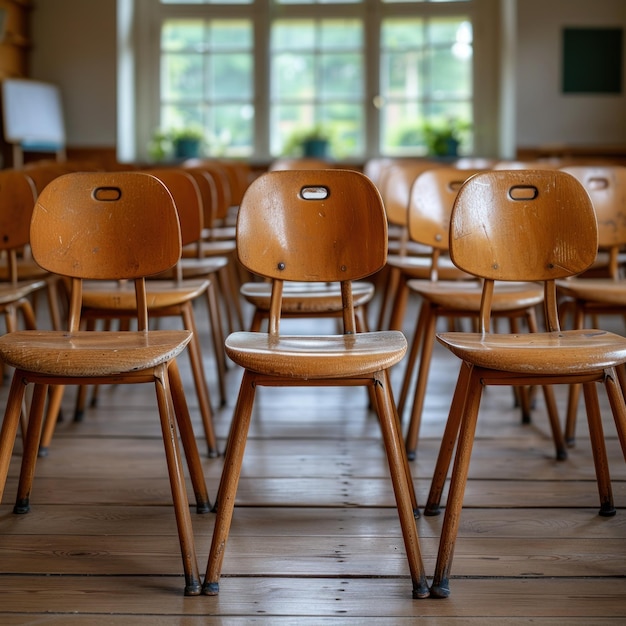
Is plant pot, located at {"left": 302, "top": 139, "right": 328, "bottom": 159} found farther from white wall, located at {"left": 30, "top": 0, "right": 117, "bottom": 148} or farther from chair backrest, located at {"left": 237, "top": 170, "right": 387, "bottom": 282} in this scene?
chair backrest, located at {"left": 237, "top": 170, "right": 387, "bottom": 282}

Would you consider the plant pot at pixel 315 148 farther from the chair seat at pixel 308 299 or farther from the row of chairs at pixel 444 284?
the chair seat at pixel 308 299

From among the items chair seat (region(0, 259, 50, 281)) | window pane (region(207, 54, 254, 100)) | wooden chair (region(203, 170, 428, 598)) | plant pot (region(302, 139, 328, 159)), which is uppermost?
window pane (region(207, 54, 254, 100))

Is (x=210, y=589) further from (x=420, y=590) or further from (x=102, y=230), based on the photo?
(x=102, y=230)

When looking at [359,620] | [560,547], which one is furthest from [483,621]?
[560,547]

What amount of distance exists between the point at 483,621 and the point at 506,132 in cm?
694

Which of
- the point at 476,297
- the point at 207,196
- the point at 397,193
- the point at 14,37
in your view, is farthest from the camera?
the point at 14,37

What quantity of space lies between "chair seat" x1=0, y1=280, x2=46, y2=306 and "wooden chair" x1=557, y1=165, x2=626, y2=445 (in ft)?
5.39

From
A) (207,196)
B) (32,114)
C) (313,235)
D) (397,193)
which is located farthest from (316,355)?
(32,114)

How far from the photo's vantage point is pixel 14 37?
7637 mm

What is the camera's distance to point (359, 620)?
1.83m

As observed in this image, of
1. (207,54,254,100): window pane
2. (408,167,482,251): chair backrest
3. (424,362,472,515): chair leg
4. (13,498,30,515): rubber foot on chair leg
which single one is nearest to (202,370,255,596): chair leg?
(424,362,472,515): chair leg

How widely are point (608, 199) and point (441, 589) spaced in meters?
1.88

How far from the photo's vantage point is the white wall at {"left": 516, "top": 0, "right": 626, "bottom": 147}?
7898mm

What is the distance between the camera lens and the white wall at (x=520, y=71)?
7906 millimetres
